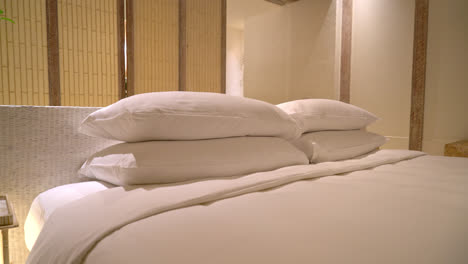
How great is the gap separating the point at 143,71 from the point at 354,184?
2.61 m

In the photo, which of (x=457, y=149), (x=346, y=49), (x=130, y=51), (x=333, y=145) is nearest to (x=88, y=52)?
(x=130, y=51)

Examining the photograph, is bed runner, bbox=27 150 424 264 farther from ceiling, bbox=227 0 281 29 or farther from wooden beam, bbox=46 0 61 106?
ceiling, bbox=227 0 281 29

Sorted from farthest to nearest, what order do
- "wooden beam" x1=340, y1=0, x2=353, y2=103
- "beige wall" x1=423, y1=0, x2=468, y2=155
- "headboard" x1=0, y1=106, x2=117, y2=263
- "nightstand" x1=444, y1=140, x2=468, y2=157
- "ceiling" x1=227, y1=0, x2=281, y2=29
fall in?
1. "ceiling" x1=227, y1=0, x2=281, y2=29
2. "wooden beam" x1=340, y1=0, x2=353, y2=103
3. "beige wall" x1=423, y1=0, x2=468, y2=155
4. "nightstand" x1=444, y1=140, x2=468, y2=157
5. "headboard" x1=0, y1=106, x2=117, y2=263

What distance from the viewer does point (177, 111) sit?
90cm

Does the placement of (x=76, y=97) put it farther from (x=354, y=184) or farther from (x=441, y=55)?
(x=441, y=55)

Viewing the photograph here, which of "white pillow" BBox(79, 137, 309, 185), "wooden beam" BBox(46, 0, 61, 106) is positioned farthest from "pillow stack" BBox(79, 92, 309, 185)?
"wooden beam" BBox(46, 0, 61, 106)

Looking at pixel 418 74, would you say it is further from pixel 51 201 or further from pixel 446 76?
pixel 51 201

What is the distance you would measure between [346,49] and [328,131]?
272 cm

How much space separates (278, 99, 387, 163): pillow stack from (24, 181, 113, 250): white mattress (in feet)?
2.90

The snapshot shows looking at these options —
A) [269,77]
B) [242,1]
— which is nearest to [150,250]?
[269,77]

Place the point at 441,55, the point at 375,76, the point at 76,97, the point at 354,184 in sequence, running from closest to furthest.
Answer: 1. the point at 354,184
2. the point at 76,97
3. the point at 441,55
4. the point at 375,76

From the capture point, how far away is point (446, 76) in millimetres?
3043

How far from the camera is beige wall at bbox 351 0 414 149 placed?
10.7ft

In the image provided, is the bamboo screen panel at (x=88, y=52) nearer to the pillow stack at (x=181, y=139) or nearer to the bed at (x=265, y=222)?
the pillow stack at (x=181, y=139)
